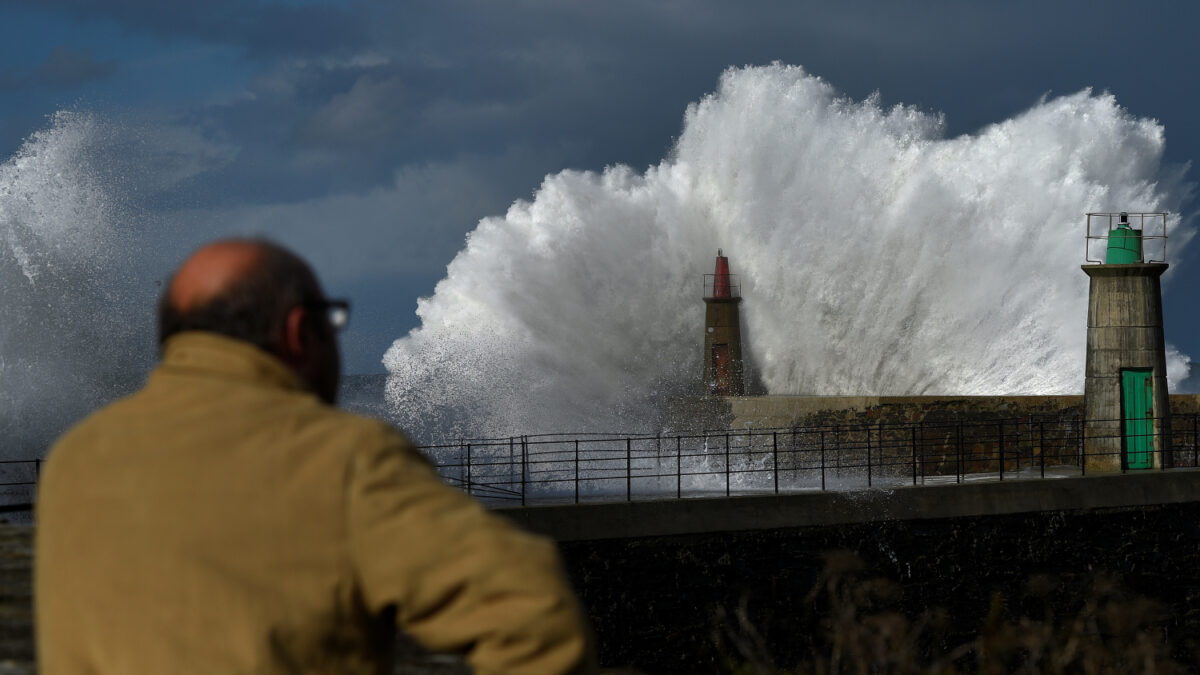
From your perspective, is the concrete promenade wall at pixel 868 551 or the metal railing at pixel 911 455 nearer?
the concrete promenade wall at pixel 868 551

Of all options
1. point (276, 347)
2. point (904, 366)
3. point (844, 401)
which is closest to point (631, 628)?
point (844, 401)

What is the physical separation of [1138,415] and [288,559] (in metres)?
16.0

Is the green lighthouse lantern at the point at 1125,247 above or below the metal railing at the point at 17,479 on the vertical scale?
above

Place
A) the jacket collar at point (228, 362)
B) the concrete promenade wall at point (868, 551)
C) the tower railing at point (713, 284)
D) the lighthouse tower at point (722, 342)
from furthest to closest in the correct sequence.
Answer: the tower railing at point (713, 284)
the lighthouse tower at point (722, 342)
the concrete promenade wall at point (868, 551)
the jacket collar at point (228, 362)

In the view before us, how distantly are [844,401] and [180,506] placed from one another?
16359 millimetres

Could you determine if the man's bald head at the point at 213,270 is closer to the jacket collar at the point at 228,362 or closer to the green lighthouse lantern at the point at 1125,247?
the jacket collar at the point at 228,362

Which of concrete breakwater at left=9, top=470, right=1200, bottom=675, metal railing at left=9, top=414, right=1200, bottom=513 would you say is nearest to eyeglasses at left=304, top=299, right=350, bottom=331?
concrete breakwater at left=9, top=470, right=1200, bottom=675

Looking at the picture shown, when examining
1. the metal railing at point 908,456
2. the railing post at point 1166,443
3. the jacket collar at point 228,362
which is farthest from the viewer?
the railing post at point 1166,443

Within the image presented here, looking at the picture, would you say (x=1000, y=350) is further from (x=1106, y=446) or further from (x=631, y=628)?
(x=631, y=628)

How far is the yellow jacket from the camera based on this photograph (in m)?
1.13

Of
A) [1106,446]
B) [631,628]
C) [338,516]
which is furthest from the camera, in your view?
[1106,446]

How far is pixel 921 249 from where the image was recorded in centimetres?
2995

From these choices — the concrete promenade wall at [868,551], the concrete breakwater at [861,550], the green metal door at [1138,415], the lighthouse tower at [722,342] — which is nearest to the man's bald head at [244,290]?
the concrete breakwater at [861,550]

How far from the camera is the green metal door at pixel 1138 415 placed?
1547cm
